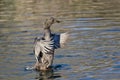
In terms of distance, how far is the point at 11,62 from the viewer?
16.7 metres

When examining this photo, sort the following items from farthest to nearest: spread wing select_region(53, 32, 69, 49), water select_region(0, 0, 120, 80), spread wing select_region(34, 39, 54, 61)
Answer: spread wing select_region(53, 32, 69, 49) < spread wing select_region(34, 39, 54, 61) < water select_region(0, 0, 120, 80)

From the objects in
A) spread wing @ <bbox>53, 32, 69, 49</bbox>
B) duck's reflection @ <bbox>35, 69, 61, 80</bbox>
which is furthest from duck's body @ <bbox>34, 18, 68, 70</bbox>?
duck's reflection @ <bbox>35, 69, 61, 80</bbox>

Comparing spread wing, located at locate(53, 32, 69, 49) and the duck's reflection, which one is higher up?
spread wing, located at locate(53, 32, 69, 49)

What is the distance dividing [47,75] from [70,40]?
4463mm

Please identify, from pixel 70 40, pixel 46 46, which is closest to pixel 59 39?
pixel 46 46

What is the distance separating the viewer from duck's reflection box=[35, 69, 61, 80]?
15094 millimetres

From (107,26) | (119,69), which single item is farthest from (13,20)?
(119,69)

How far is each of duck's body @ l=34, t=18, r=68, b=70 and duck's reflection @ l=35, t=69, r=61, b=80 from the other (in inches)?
10.9

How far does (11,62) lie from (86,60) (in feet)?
7.50

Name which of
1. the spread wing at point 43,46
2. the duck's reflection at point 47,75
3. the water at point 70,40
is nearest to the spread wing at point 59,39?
the spread wing at point 43,46

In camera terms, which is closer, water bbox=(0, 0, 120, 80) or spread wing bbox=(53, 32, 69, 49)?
water bbox=(0, 0, 120, 80)

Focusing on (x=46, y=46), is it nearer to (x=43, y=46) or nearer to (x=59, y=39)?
(x=43, y=46)

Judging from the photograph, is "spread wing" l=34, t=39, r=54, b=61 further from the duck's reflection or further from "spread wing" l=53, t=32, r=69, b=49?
the duck's reflection

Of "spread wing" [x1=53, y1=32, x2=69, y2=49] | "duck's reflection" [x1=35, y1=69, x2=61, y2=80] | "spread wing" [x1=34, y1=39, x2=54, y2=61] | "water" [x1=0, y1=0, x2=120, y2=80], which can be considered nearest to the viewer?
"duck's reflection" [x1=35, y1=69, x2=61, y2=80]
